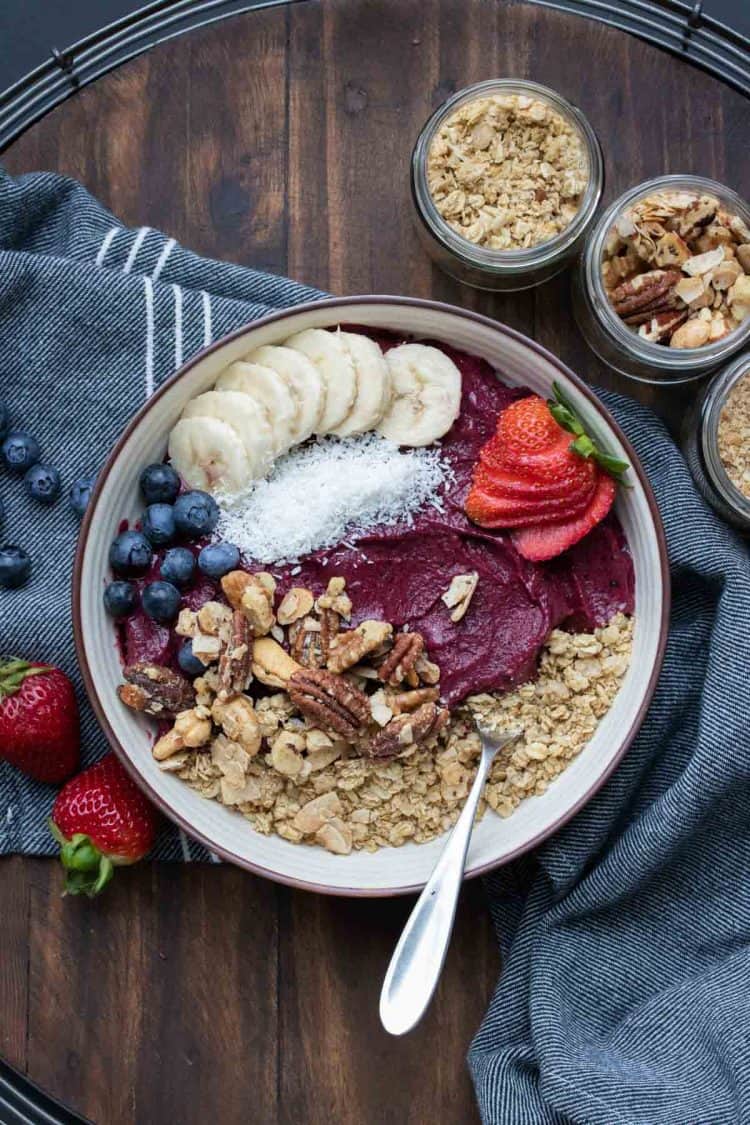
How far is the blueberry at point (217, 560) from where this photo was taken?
7.05 feet

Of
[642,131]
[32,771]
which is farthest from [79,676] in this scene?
[642,131]

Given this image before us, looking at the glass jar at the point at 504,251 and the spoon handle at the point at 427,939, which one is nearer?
the spoon handle at the point at 427,939

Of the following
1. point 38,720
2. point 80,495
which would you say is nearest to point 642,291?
point 80,495

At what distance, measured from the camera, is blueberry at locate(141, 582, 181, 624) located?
2143 millimetres

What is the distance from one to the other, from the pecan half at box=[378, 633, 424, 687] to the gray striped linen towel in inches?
18.7

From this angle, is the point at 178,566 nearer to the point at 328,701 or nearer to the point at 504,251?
the point at 328,701

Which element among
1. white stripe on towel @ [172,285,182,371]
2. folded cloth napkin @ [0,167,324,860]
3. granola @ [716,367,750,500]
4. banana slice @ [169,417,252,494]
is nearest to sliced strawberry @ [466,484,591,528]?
granola @ [716,367,750,500]

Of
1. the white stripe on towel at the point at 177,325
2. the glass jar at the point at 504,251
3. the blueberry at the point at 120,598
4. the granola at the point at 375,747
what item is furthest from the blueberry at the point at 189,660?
the glass jar at the point at 504,251

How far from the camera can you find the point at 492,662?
2.19 m

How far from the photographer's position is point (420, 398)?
223 centimetres

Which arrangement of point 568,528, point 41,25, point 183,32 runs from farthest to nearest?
1. point 41,25
2. point 183,32
3. point 568,528

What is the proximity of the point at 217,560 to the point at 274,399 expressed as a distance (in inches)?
12.3

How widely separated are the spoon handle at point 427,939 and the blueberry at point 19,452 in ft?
3.56

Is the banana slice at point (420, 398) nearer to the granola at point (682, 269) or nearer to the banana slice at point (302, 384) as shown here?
Result: the banana slice at point (302, 384)
